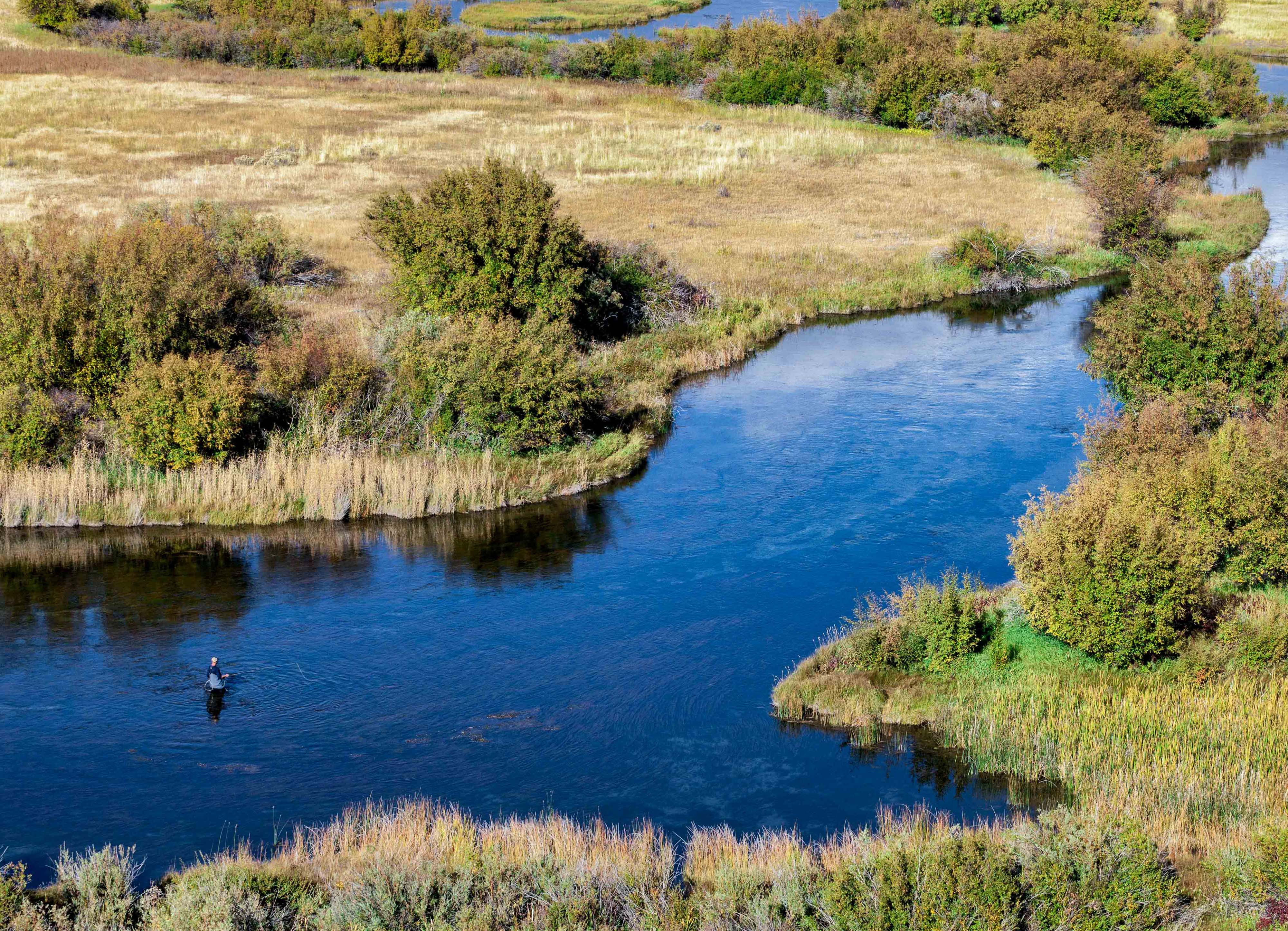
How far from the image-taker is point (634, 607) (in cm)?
2595

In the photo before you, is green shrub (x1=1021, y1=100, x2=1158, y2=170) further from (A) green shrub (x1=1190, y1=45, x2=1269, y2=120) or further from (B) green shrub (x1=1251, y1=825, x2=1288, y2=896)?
(B) green shrub (x1=1251, y1=825, x2=1288, y2=896)

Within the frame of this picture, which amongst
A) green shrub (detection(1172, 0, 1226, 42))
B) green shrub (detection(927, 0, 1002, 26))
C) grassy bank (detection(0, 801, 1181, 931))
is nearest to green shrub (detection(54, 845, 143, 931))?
grassy bank (detection(0, 801, 1181, 931))

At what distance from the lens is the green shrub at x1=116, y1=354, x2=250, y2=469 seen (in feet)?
98.7

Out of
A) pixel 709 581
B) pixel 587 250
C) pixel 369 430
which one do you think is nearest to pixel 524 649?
pixel 709 581

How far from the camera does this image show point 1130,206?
51.9m

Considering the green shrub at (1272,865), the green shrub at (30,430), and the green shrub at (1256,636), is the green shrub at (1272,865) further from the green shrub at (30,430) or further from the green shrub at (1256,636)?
the green shrub at (30,430)

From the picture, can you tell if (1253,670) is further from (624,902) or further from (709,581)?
(624,902)

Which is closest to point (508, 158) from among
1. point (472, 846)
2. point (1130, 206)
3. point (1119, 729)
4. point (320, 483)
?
point (1130, 206)

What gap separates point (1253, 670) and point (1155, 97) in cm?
6330

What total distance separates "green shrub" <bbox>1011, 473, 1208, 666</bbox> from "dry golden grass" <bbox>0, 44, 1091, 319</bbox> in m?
24.9

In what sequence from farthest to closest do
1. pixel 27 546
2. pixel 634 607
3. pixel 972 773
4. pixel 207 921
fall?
pixel 27 546
pixel 634 607
pixel 972 773
pixel 207 921

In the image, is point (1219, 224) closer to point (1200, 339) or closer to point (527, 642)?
point (1200, 339)

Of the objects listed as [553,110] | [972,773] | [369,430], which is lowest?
[972,773]

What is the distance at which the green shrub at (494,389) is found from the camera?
32.4 meters
